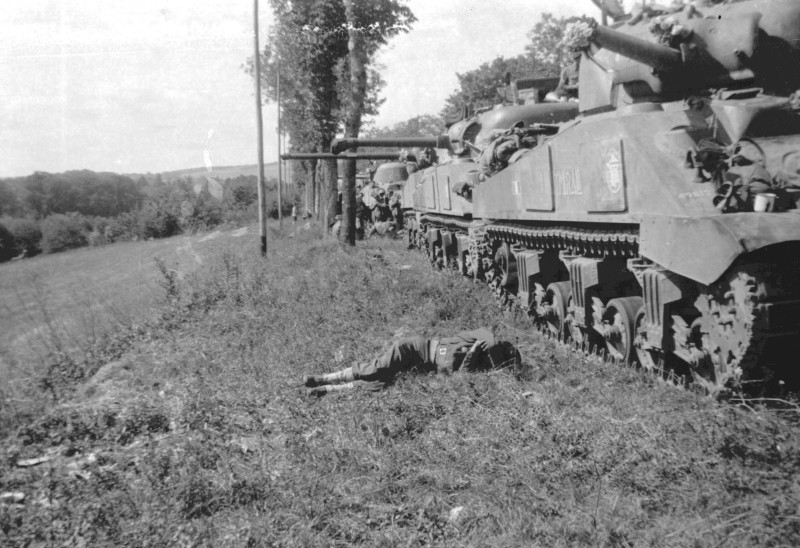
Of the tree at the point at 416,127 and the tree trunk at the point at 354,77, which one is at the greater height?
the tree at the point at 416,127

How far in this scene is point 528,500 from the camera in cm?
369

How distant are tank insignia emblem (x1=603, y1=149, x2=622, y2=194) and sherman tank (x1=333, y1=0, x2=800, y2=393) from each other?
0.02m

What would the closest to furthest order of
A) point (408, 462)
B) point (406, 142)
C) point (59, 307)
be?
point (408, 462) → point (406, 142) → point (59, 307)

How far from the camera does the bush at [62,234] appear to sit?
2200cm

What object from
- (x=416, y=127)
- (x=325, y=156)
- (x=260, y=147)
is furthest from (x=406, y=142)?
(x=416, y=127)

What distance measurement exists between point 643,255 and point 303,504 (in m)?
3.06

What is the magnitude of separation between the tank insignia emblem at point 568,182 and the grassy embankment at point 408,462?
1.63 metres

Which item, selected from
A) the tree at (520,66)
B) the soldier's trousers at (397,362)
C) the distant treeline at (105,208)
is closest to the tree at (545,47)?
the tree at (520,66)

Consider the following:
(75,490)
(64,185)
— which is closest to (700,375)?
(75,490)

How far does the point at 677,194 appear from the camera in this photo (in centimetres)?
479

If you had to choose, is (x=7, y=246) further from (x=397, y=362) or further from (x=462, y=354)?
(x=462, y=354)

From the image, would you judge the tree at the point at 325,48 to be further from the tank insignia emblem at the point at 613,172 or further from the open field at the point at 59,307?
the tank insignia emblem at the point at 613,172

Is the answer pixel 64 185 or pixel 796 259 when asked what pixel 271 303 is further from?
pixel 64 185

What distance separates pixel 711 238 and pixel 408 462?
2.41 metres
